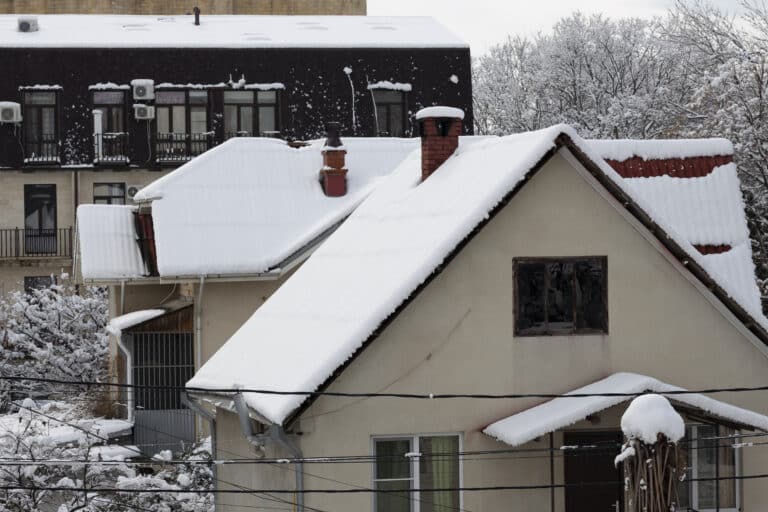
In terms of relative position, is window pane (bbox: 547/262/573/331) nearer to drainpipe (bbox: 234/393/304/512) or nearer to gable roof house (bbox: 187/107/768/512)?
gable roof house (bbox: 187/107/768/512)

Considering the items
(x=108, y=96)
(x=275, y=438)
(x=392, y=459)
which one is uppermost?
(x=108, y=96)

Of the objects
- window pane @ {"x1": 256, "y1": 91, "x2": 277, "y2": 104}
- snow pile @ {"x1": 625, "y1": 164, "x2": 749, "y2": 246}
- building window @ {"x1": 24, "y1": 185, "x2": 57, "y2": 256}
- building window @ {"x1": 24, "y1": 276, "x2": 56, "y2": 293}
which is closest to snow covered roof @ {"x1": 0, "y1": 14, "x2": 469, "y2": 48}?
window pane @ {"x1": 256, "y1": 91, "x2": 277, "y2": 104}

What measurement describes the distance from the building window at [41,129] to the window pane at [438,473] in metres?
33.5

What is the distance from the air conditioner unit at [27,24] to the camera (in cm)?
4956

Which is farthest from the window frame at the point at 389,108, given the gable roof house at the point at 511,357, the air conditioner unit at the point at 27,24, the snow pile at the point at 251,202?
the gable roof house at the point at 511,357

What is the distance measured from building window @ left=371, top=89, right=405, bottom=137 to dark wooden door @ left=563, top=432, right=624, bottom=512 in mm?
31415

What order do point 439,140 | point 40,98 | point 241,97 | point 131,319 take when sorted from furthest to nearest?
1. point 241,97
2. point 40,98
3. point 131,319
4. point 439,140

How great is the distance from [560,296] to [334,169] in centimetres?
1124

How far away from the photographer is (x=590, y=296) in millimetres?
18844

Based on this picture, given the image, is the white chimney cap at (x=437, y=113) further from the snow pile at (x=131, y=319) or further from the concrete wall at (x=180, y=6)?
the concrete wall at (x=180, y=6)

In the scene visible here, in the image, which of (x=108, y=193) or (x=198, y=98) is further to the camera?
(x=108, y=193)

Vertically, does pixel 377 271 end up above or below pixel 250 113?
below

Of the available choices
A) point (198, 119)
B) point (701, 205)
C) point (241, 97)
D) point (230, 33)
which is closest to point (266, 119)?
point (241, 97)

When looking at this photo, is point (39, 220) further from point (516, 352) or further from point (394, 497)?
point (394, 497)
